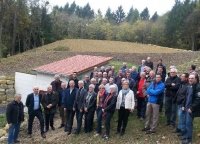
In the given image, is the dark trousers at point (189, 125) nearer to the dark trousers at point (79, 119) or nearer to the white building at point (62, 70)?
the dark trousers at point (79, 119)

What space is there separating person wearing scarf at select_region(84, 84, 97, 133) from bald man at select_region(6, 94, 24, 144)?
227 cm

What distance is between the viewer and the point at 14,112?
13.5 meters

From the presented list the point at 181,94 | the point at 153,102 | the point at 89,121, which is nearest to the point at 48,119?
the point at 89,121

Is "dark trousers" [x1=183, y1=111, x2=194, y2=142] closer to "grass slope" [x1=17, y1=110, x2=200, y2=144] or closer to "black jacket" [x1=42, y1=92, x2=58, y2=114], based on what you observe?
"grass slope" [x1=17, y1=110, x2=200, y2=144]

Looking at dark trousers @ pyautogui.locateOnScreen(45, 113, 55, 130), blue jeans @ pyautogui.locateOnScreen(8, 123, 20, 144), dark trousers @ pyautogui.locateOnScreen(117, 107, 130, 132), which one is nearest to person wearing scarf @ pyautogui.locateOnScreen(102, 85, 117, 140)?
dark trousers @ pyautogui.locateOnScreen(117, 107, 130, 132)

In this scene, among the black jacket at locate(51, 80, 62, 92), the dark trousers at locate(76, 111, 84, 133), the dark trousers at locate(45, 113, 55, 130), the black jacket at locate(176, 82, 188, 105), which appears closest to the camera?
the black jacket at locate(176, 82, 188, 105)

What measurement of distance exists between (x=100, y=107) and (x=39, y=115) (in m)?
2.65

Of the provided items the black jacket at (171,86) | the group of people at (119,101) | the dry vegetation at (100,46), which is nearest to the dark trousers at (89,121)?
the group of people at (119,101)

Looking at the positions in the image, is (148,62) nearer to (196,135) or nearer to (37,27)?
(196,135)

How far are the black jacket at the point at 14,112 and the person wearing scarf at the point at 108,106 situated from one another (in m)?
2.93

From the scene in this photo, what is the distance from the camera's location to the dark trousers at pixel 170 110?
12.9 meters

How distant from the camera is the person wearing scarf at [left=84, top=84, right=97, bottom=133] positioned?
539 inches

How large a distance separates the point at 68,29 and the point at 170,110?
57.6 m

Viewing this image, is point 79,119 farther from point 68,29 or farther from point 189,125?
point 68,29
